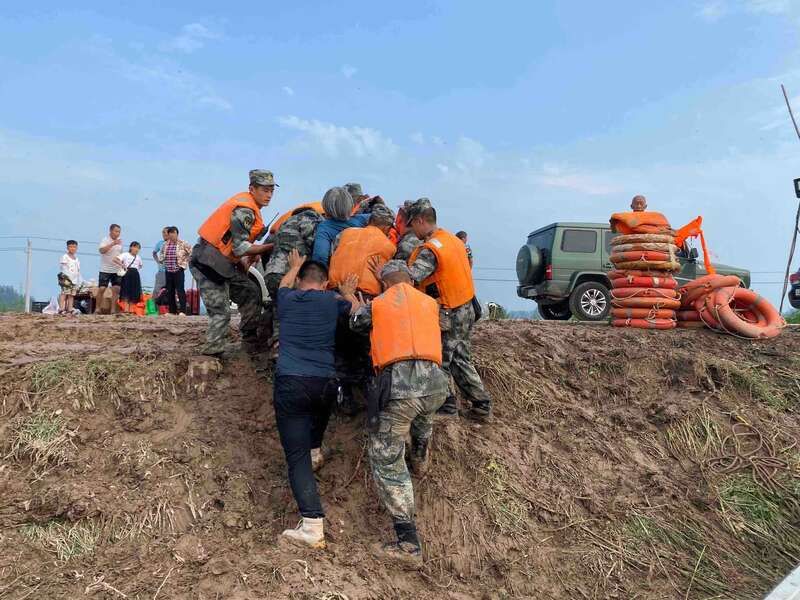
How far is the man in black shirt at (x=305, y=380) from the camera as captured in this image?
14.2ft

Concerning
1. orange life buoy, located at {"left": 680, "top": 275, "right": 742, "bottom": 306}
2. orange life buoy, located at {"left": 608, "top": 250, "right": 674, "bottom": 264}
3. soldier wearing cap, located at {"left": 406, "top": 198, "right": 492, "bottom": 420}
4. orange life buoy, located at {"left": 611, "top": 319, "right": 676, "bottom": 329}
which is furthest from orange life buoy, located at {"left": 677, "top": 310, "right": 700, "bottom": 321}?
soldier wearing cap, located at {"left": 406, "top": 198, "right": 492, "bottom": 420}

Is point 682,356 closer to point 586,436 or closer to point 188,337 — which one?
point 586,436

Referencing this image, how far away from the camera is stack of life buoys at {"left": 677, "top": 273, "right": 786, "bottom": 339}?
A: 8086 millimetres

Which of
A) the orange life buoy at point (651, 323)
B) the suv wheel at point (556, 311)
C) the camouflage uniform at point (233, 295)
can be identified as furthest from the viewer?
the suv wheel at point (556, 311)

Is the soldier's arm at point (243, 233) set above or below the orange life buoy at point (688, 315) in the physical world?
above

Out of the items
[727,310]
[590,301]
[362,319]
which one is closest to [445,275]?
[362,319]

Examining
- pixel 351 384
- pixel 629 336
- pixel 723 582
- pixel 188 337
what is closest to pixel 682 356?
pixel 629 336

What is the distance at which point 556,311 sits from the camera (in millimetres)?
12531

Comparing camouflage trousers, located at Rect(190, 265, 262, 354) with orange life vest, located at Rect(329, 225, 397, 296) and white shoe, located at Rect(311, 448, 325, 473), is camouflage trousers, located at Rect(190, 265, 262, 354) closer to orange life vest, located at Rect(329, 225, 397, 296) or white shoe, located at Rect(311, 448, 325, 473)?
orange life vest, located at Rect(329, 225, 397, 296)

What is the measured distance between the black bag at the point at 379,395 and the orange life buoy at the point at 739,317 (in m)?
5.53

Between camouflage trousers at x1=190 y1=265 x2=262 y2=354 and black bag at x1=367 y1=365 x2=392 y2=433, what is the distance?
2.05 meters

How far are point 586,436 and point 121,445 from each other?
4086 mm

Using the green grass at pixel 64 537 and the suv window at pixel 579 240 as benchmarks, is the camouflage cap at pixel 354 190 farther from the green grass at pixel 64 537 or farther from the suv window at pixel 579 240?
the suv window at pixel 579 240

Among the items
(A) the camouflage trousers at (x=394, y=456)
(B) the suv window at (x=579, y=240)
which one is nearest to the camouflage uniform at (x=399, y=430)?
(A) the camouflage trousers at (x=394, y=456)
